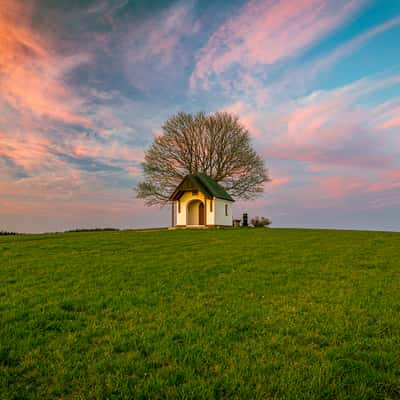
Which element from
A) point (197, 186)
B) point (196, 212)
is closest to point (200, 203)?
point (196, 212)

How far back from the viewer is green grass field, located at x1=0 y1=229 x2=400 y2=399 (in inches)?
146

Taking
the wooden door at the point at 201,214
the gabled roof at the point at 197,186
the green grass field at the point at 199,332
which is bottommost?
the green grass field at the point at 199,332

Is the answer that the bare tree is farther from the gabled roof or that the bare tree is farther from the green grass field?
the green grass field

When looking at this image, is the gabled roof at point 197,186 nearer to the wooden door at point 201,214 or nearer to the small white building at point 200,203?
the small white building at point 200,203

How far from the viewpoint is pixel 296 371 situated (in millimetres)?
3986

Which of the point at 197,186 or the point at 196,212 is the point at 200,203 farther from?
the point at 197,186

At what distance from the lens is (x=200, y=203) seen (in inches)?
1387

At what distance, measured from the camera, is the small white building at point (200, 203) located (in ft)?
105

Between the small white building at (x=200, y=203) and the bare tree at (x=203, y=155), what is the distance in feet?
12.7

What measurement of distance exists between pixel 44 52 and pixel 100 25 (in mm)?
3481

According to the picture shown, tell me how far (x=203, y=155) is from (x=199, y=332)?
34.7m

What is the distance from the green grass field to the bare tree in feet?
89.6

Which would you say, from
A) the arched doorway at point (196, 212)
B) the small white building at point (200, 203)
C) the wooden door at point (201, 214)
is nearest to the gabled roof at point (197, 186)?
the small white building at point (200, 203)

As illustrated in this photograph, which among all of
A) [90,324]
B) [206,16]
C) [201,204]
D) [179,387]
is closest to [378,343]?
[179,387]
